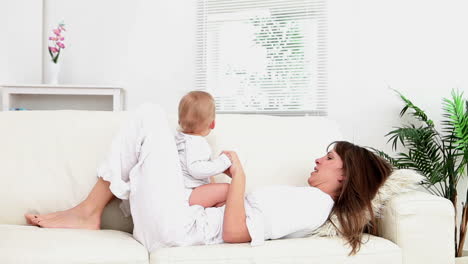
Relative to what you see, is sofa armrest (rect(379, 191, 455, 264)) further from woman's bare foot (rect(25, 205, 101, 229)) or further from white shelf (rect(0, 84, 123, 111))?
white shelf (rect(0, 84, 123, 111))

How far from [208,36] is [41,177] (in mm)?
2473

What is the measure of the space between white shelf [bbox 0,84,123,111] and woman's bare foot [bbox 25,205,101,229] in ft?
6.72

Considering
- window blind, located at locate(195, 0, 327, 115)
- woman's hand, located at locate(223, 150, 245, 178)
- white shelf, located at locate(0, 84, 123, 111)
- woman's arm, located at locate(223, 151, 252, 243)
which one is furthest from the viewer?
window blind, located at locate(195, 0, 327, 115)

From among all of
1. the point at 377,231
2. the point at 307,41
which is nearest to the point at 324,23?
the point at 307,41

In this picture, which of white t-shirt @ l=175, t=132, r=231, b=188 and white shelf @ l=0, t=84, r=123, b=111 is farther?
white shelf @ l=0, t=84, r=123, b=111

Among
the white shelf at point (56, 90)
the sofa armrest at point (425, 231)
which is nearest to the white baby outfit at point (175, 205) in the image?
the sofa armrest at point (425, 231)

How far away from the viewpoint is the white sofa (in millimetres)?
1541

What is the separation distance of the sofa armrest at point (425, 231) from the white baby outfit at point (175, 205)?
0.27 metres

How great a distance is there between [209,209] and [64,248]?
0.52m

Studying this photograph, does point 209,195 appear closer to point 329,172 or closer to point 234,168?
point 234,168

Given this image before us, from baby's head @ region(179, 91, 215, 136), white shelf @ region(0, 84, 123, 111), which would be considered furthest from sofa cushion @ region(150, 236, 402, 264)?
white shelf @ region(0, 84, 123, 111)

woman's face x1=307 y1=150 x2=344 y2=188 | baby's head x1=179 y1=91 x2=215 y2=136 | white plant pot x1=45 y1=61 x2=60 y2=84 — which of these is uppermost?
white plant pot x1=45 y1=61 x2=60 y2=84

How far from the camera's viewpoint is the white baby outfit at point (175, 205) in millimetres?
1634

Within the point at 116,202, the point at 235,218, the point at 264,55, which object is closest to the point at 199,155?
the point at 235,218
